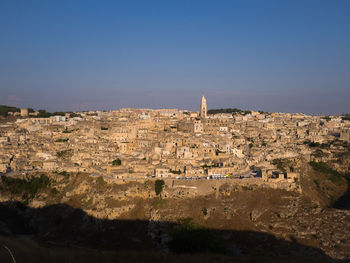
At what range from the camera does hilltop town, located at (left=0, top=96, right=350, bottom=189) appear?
2777 cm

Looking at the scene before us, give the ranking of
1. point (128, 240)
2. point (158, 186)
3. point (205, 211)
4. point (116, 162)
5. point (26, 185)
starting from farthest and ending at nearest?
point (116, 162) → point (26, 185) → point (158, 186) → point (205, 211) → point (128, 240)

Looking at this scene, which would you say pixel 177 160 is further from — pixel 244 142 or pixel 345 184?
pixel 345 184

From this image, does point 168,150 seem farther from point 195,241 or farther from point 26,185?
point 195,241

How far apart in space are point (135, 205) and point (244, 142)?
20.5m

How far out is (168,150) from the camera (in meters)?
32.8

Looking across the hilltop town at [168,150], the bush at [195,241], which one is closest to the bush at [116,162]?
the hilltop town at [168,150]

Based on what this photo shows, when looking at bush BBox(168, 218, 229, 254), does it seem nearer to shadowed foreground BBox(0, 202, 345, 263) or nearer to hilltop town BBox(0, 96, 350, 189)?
shadowed foreground BBox(0, 202, 345, 263)

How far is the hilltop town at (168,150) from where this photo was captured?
91.1 ft

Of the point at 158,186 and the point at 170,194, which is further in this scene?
the point at 158,186

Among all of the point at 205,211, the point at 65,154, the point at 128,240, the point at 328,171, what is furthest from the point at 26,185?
the point at 328,171

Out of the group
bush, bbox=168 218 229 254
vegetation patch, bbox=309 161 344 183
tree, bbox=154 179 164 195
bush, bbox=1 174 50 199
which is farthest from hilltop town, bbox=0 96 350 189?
bush, bbox=168 218 229 254

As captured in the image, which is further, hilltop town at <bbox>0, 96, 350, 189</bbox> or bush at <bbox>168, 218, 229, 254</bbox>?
hilltop town at <bbox>0, 96, 350, 189</bbox>

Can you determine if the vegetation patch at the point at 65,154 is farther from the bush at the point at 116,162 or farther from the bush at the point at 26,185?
the bush at the point at 116,162

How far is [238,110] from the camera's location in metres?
85.8
